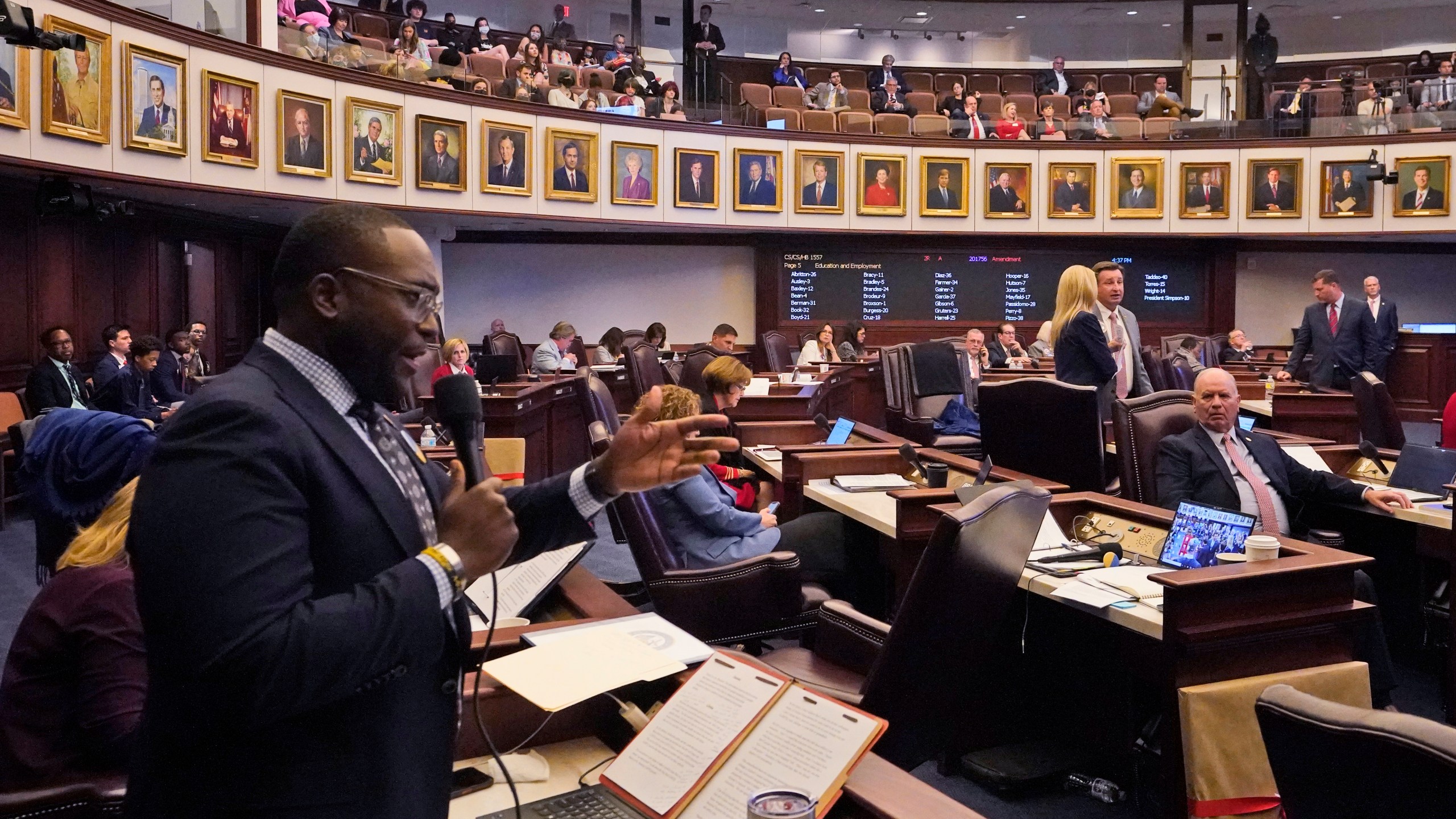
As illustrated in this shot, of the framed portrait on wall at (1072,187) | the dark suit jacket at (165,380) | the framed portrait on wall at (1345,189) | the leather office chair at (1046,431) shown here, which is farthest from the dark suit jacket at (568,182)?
the framed portrait on wall at (1345,189)

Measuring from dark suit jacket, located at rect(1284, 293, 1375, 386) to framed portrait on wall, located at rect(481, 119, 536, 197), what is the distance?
7.78 m

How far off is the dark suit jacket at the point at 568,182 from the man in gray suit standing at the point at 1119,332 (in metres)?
7.92

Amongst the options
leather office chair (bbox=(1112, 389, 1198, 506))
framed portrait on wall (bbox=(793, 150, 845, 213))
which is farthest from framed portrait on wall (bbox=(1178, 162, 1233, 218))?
leather office chair (bbox=(1112, 389, 1198, 506))

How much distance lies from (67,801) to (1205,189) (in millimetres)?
15027

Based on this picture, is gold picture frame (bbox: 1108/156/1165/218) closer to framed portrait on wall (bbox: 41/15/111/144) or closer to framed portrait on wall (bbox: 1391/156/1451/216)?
framed portrait on wall (bbox: 1391/156/1451/216)

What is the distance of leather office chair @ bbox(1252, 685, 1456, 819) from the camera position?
1.36m

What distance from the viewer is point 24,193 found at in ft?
30.2

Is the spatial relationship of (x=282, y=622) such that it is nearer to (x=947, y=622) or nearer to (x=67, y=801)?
(x=67, y=801)

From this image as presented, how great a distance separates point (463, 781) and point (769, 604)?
2.24 metres

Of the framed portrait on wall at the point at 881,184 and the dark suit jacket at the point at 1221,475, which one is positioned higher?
the framed portrait on wall at the point at 881,184

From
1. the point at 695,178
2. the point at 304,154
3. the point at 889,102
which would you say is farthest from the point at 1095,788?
the point at 889,102

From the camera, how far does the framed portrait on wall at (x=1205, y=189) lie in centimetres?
1466

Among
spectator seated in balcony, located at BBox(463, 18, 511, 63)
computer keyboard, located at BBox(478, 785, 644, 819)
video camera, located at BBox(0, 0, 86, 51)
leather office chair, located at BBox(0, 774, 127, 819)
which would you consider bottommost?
leather office chair, located at BBox(0, 774, 127, 819)

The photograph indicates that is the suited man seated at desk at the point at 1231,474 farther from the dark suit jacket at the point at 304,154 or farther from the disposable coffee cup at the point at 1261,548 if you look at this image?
the dark suit jacket at the point at 304,154
